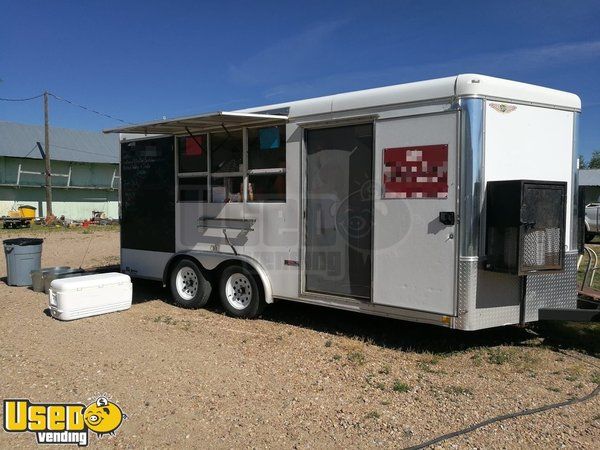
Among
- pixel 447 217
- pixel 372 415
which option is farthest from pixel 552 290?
pixel 372 415

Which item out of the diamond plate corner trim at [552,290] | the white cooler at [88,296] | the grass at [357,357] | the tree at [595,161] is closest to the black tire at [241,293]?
the white cooler at [88,296]

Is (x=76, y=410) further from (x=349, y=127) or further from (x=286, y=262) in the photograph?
(x=349, y=127)

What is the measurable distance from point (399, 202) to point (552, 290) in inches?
72.7

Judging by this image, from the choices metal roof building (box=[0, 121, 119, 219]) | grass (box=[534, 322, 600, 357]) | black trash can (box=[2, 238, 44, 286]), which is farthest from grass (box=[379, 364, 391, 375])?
metal roof building (box=[0, 121, 119, 219])

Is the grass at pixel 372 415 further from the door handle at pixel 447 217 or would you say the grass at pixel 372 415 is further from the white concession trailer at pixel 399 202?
the door handle at pixel 447 217

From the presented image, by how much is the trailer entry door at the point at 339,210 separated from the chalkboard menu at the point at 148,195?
8.52 ft

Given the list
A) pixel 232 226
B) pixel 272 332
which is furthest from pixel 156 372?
pixel 232 226

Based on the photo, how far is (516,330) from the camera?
248 inches

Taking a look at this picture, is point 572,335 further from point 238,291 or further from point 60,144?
point 60,144

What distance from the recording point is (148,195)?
835cm

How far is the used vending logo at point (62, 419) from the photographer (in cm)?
371

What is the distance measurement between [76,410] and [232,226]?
3.49 metres

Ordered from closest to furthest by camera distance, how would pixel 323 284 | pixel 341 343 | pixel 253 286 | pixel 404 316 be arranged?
pixel 404 316
pixel 341 343
pixel 323 284
pixel 253 286

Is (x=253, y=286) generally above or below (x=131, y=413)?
above
